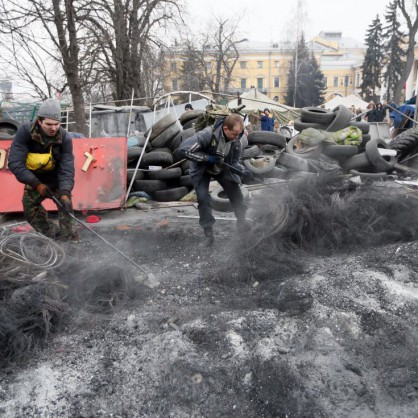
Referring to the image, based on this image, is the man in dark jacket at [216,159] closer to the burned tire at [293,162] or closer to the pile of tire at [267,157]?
the pile of tire at [267,157]

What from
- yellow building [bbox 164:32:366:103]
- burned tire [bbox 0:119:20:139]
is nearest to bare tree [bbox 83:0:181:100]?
burned tire [bbox 0:119:20:139]

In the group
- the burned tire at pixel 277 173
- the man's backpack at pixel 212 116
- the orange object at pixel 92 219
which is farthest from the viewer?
the burned tire at pixel 277 173

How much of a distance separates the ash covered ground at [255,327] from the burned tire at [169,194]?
10.3ft

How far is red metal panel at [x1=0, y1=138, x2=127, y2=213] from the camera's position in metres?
6.80

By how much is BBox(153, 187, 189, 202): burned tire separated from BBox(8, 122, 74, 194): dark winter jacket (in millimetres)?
3459

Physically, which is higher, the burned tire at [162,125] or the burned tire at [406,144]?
the burned tire at [162,125]

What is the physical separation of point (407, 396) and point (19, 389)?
2445 mm

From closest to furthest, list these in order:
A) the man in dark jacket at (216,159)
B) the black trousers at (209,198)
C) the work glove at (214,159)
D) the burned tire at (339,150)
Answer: the man in dark jacket at (216,159), the work glove at (214,159), the black trousers at (209,198), the burned tire at (339,150)

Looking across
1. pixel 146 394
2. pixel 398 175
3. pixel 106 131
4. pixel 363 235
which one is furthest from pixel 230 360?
pixel 106 131

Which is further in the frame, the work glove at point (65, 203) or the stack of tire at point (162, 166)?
the stack of tire at point (162, 166)

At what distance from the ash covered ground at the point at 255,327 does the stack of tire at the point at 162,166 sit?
10.4ft

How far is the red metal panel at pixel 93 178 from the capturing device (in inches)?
268

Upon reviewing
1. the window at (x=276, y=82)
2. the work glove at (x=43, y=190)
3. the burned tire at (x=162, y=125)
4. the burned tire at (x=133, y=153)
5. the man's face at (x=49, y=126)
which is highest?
the window at (x=276, y=82)

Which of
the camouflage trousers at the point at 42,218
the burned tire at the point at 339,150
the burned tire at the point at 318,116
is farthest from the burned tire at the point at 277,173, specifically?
the camouflage trousers at the point at 42,218
